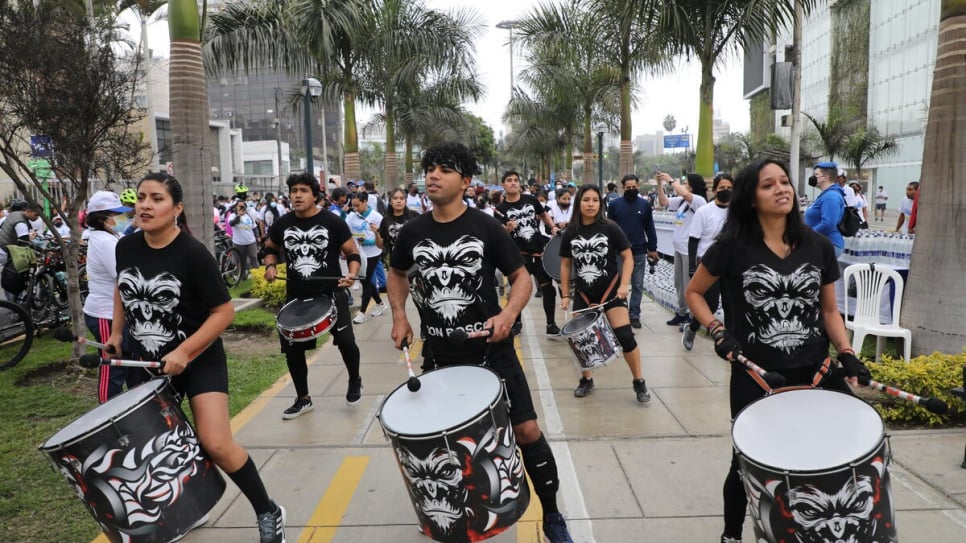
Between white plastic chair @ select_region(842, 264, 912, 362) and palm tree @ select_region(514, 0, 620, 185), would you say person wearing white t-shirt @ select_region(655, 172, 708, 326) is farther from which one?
palm tree @ select_region(514, 0, 620, 185)

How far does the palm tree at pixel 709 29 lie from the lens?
10.8 metres

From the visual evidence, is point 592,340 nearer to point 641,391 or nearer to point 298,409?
point 641,391

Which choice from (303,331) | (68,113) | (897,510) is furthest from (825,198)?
(68,113)

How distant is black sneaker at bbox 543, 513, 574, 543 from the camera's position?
3.41 metres

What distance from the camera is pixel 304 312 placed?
559 cm

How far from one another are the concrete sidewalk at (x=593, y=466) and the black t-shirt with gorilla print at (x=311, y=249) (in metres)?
1.12

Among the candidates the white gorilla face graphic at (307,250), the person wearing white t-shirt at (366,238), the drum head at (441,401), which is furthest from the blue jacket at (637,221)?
the drum head at (441,401)

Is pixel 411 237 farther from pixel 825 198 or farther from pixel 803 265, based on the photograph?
pixel 825 198

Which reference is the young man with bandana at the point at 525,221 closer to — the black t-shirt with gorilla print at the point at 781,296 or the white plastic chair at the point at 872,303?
the white plastic chair at the point at 872,303

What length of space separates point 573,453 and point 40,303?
777 cm

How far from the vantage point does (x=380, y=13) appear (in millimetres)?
15531

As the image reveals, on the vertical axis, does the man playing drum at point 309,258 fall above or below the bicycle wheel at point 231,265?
above

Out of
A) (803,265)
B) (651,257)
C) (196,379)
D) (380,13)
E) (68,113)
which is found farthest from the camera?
(380,13)

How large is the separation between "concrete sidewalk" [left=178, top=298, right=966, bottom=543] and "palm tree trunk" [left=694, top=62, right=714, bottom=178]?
5.36 meters
